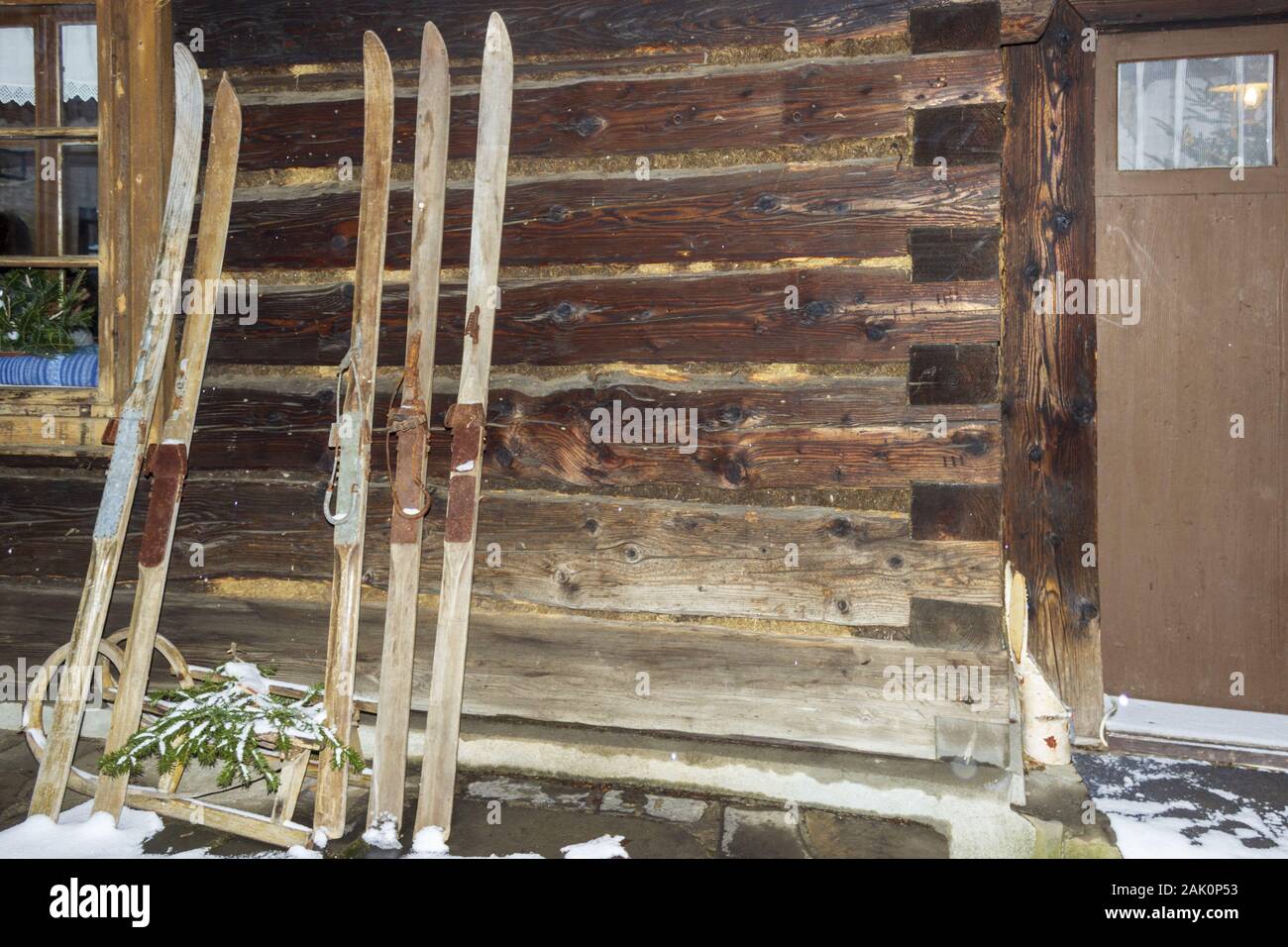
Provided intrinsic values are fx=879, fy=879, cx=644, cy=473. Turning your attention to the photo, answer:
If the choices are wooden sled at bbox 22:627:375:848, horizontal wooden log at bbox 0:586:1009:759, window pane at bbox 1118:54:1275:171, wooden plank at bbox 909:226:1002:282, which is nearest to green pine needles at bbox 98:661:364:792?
wooden sled at bbox 22:627:375:848

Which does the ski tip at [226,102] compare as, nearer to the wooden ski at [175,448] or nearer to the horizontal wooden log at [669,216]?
the wooden ski at [175,448]

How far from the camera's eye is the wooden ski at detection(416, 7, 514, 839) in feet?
8.93

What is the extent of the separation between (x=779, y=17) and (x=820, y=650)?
84.6 inches

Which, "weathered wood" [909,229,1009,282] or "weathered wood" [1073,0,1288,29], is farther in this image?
"weathered wood" [1073,0,1288,29]

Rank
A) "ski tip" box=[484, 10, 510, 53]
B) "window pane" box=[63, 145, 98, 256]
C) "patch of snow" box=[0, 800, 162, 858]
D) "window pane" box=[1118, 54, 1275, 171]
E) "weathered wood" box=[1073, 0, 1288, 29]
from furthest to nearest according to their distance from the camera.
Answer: "window pane" box=[63, 145, 98, 256] → "window pane" box=[1118, 54, 1275, 171] → "weathered wood" box=[1073, 0, 1288, 29] → "ski tip" box=[484, 10, 510, 53] → "patch of snow" box=[0, 800, 162, 858]

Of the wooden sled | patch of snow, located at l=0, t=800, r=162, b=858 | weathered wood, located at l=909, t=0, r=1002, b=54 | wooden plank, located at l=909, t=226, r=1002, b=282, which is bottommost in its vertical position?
patch of snow, located at l=0, t=800, r=162, b=858

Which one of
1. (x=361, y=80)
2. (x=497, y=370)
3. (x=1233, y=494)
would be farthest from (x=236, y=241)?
(x=1233, y=494)

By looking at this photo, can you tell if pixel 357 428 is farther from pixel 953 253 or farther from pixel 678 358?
pixel 953 253

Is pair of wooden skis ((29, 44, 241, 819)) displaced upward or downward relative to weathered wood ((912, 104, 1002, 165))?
downward

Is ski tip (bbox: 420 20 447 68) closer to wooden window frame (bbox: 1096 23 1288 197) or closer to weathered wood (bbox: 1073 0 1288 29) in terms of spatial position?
weathered wood (bbox: 1073 0 1288 29)

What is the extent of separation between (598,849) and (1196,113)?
3.47 metres

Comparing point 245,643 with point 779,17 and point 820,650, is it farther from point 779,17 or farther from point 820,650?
point 779,17

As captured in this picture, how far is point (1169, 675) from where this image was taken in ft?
11.5

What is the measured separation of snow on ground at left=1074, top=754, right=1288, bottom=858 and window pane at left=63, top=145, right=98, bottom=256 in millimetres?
4436
